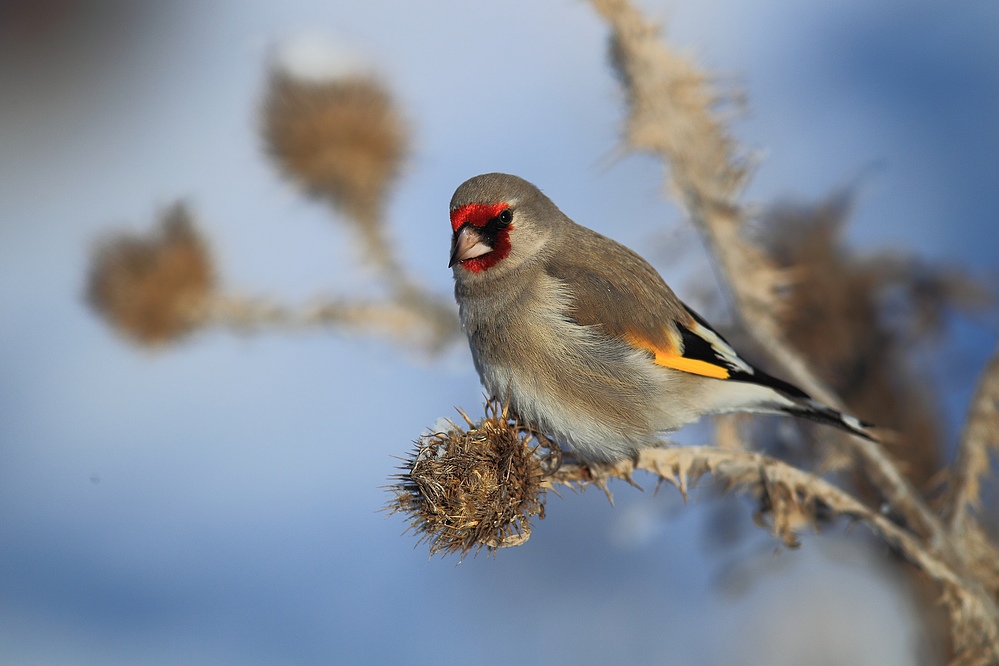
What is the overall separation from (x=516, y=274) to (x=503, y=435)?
323mm

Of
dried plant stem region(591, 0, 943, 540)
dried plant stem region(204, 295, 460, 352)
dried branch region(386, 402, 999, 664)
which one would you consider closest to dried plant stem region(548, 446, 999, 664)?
dried branch region(386, 402, 999, 664)

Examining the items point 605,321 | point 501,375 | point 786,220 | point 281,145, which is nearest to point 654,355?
point 605,321

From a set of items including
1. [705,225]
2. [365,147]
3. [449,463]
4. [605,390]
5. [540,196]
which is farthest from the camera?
[365,147]

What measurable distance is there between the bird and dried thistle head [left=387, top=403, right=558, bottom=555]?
167 millimetres

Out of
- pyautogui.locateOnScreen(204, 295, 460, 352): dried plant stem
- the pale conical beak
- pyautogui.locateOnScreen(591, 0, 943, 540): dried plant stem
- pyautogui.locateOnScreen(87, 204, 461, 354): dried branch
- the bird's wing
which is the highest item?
pyautogui.locateOnScreen(87, 204, 461, 354): dried branch

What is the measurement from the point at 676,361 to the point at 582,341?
0.52 ft

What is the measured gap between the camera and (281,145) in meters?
2.14

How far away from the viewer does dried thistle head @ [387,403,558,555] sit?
87 centimetres

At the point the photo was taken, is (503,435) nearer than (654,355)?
Yes

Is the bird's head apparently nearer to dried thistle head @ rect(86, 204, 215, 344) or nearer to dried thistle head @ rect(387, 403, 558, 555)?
dried thistle head @ rect(387, 403, 558, 555)

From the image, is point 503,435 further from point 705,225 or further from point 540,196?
point 705,225

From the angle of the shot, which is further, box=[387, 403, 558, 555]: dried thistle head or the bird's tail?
the bird's tail

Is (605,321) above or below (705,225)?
below

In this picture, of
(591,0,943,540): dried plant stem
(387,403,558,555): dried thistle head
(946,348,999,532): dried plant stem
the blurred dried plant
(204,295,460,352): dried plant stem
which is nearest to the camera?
(387,403,558,555): dried thistle head
